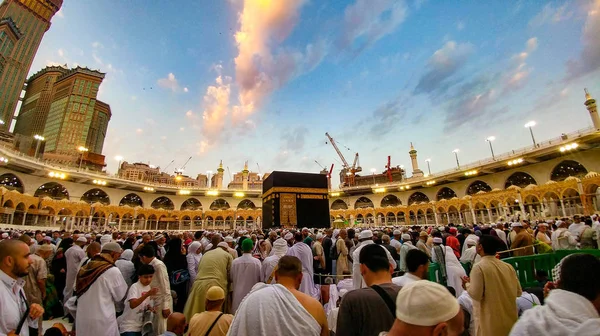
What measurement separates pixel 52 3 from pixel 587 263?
80.2 m

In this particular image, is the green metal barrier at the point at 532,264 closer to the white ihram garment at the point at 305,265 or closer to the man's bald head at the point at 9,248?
the white ihram garment at the point at 305,265

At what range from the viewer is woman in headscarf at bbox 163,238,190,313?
12.3ft

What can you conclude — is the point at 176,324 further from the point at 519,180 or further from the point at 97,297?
the point at 519,180

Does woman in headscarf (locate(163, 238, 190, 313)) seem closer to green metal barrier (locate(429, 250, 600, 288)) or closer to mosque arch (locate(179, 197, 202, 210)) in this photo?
green metal barrier (locate(429, 250, 600, 288))

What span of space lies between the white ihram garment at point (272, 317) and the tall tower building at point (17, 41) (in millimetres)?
65108

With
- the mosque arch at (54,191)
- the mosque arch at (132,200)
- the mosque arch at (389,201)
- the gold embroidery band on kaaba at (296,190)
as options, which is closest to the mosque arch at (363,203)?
the mosque arch at (389,201)

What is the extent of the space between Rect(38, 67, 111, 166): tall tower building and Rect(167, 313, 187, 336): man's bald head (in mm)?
62469

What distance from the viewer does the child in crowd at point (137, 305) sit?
2.36 meters

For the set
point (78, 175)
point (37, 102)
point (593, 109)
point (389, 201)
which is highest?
point (37, 102)

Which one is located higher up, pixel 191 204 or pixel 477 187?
pixel 477 187

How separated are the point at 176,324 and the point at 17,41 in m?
70.1

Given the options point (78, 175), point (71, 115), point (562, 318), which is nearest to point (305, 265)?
point (562, 318)

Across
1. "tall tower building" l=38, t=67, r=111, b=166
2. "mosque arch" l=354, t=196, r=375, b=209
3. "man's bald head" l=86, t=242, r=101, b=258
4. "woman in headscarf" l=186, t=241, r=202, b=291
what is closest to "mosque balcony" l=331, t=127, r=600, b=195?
"mosque arch" l=354, t=196, r=375, b=209

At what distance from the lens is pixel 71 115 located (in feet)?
172
